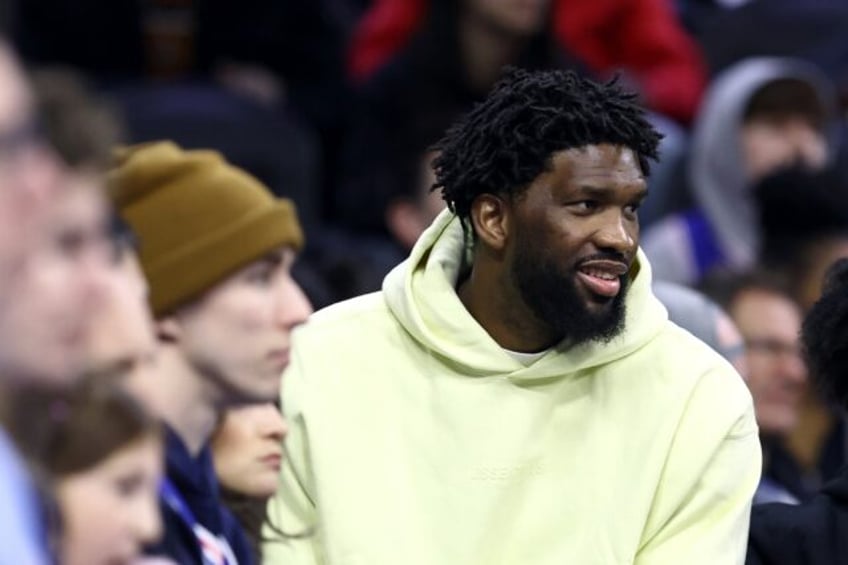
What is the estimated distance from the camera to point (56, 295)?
10.1 ft

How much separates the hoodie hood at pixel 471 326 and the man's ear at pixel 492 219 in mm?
A: 125

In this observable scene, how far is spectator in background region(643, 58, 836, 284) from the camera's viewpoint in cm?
762

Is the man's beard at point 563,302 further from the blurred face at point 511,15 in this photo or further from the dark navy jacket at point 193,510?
the blurred face at point 511,15

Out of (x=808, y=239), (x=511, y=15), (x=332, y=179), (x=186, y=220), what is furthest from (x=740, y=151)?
(x=186, y=220)

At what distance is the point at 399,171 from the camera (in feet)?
25.5

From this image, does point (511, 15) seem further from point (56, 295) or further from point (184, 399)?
point (56, 295)

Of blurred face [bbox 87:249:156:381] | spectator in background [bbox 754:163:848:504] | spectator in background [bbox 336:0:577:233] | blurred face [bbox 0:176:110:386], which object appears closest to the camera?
blurred face [bbox 0:176:110:386]

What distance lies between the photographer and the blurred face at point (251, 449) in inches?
193

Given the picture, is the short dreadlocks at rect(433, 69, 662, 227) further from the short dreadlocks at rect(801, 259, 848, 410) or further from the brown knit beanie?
the short dreadlocks at rect(801, 259, 848, 410)

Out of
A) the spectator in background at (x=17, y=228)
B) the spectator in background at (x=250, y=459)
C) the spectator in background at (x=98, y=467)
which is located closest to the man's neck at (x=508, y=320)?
the spectator in background at (x=250, y=459)

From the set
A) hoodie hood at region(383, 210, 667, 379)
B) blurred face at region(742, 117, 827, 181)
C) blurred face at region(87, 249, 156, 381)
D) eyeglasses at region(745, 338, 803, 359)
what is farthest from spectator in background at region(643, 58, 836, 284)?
blurred face at region(87, 249, 156, 381)

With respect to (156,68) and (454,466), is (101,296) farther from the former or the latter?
(156,68)

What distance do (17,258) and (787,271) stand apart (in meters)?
4.92

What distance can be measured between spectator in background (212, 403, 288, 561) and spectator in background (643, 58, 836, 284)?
106 inches
